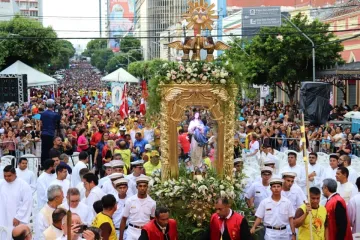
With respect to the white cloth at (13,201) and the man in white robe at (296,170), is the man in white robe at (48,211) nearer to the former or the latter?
the white cloth at (13,201)

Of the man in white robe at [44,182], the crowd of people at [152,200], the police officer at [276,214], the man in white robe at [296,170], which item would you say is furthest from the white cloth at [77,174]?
the police officer at [276,214]

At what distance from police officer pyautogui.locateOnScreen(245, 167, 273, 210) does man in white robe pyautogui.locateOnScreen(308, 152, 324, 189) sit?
8.04ft

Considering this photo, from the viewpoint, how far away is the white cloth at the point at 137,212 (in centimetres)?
1106

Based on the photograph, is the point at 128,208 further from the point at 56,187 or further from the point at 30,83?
the point at 30,83

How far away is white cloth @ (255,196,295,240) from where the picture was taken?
1086 cm

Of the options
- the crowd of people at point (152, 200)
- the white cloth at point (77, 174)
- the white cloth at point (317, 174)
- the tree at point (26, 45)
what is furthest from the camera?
the tree at point (26, 45)

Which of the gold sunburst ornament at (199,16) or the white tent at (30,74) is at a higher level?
the gold sunburst ornament at (199,16)

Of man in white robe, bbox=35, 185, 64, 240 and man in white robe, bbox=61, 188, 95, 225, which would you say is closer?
man in white robe, bbox=35, 185, 64, 240

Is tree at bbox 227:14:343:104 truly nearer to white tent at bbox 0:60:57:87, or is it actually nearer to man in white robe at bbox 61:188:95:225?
white tent at bbox 0:60:57:87

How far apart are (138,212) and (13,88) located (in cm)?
1696

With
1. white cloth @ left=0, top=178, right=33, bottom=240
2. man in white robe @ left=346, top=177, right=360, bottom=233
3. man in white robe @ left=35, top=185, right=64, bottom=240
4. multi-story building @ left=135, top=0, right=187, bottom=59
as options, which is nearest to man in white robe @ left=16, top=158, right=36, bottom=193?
white cloth @ left=0, top=178, right=33, bottom=240

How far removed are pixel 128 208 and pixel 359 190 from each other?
10.8 feet

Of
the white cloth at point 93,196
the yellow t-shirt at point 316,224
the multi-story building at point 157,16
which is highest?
the multi-story building at point 157,16

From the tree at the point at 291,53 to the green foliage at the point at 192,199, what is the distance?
1093 inches
